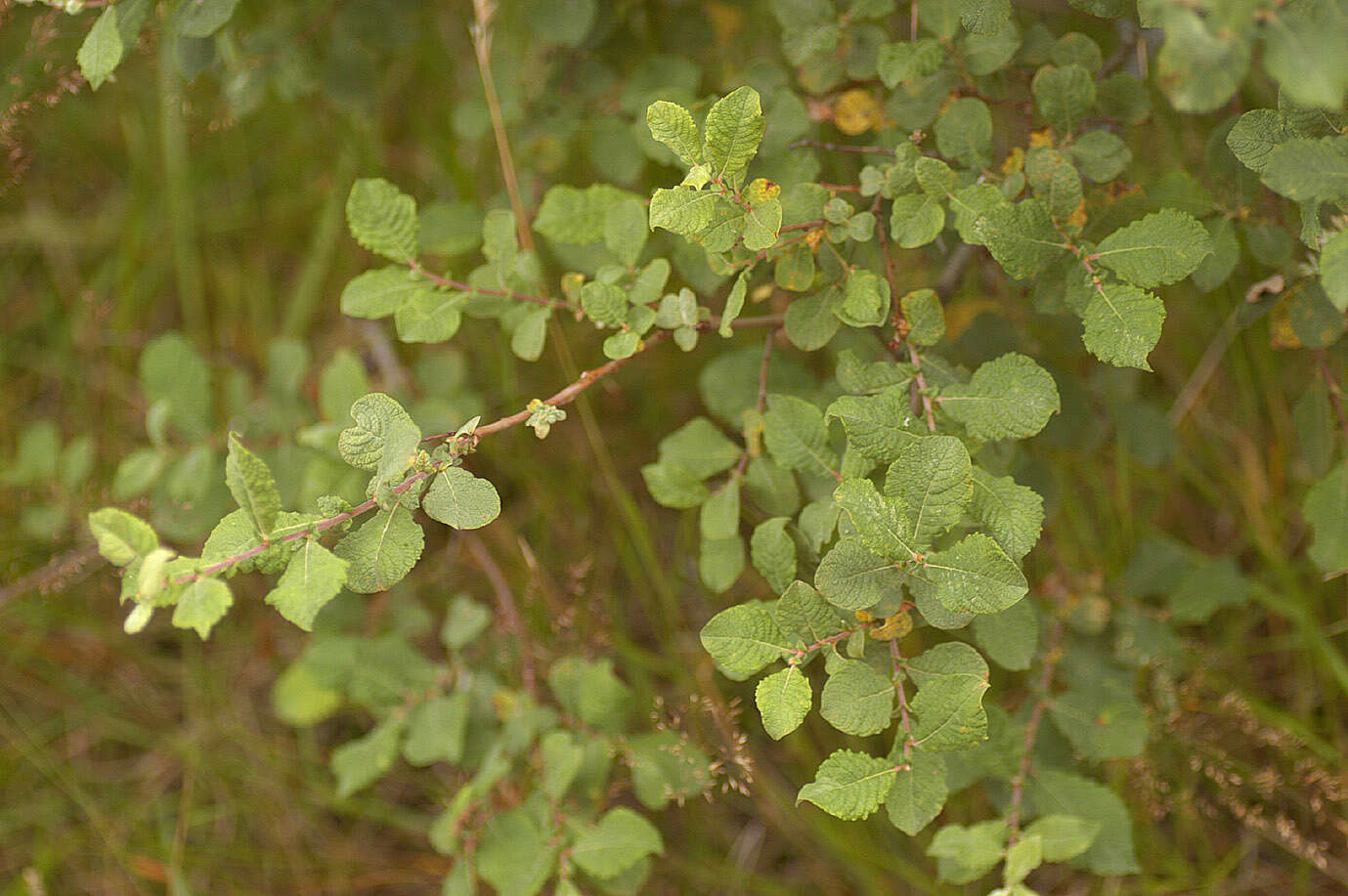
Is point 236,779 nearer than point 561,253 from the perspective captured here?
No

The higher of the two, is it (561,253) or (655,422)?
(561,253)

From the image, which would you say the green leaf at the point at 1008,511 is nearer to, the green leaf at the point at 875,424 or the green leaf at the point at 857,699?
the green leaf at the point at 875,424

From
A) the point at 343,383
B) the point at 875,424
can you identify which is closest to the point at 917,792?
the point at 875,424

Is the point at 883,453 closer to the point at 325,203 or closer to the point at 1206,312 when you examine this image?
the point at 1206,312

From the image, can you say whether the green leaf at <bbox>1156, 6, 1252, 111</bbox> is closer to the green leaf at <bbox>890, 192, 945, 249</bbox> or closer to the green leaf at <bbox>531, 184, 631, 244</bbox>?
the green leaf at <bbox>890, 192, 945, 249</bbox>

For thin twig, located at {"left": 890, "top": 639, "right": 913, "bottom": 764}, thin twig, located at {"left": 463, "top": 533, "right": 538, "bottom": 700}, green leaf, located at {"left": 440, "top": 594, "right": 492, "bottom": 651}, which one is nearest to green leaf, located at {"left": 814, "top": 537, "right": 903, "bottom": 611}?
thin twig, located at {"left": 890, "top": 639, "right": 913, "bottom": 764}

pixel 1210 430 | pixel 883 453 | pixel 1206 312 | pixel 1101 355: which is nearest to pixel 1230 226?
pixel 1101 355

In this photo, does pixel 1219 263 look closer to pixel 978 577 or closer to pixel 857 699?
pixel 978 577
